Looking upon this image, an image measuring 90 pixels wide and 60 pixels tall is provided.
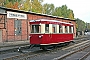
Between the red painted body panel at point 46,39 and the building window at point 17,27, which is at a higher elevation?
the building window at point 17,27

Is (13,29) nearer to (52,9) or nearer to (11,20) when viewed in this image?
(11,20)

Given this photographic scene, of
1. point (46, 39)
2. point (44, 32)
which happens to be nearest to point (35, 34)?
point (44, 32)

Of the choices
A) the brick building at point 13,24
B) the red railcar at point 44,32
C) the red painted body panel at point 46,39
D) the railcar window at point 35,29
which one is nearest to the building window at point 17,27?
the brick building at point 13,24

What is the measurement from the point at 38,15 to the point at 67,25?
24.1 meters

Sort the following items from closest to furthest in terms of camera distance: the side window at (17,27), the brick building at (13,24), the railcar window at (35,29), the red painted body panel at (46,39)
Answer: the red painted body panel at (46,39) → the railcar window at (35,29) → the brick building at (13,24) → the side window at (17,27)

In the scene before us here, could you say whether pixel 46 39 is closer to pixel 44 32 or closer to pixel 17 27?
pixel 44 32

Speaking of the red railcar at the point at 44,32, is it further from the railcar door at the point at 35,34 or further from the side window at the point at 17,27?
the side window at the point at 17,27

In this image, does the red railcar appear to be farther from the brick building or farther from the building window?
the building window

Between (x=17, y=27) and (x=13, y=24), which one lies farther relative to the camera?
(x=17, y=27)

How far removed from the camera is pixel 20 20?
43188 millimetres

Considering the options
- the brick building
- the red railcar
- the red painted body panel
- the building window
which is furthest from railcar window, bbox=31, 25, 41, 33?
the building window

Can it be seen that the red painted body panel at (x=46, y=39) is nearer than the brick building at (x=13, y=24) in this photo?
Yes

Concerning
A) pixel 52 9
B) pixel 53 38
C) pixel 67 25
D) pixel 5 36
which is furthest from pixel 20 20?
pixel 52 9

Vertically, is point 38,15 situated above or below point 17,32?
above
